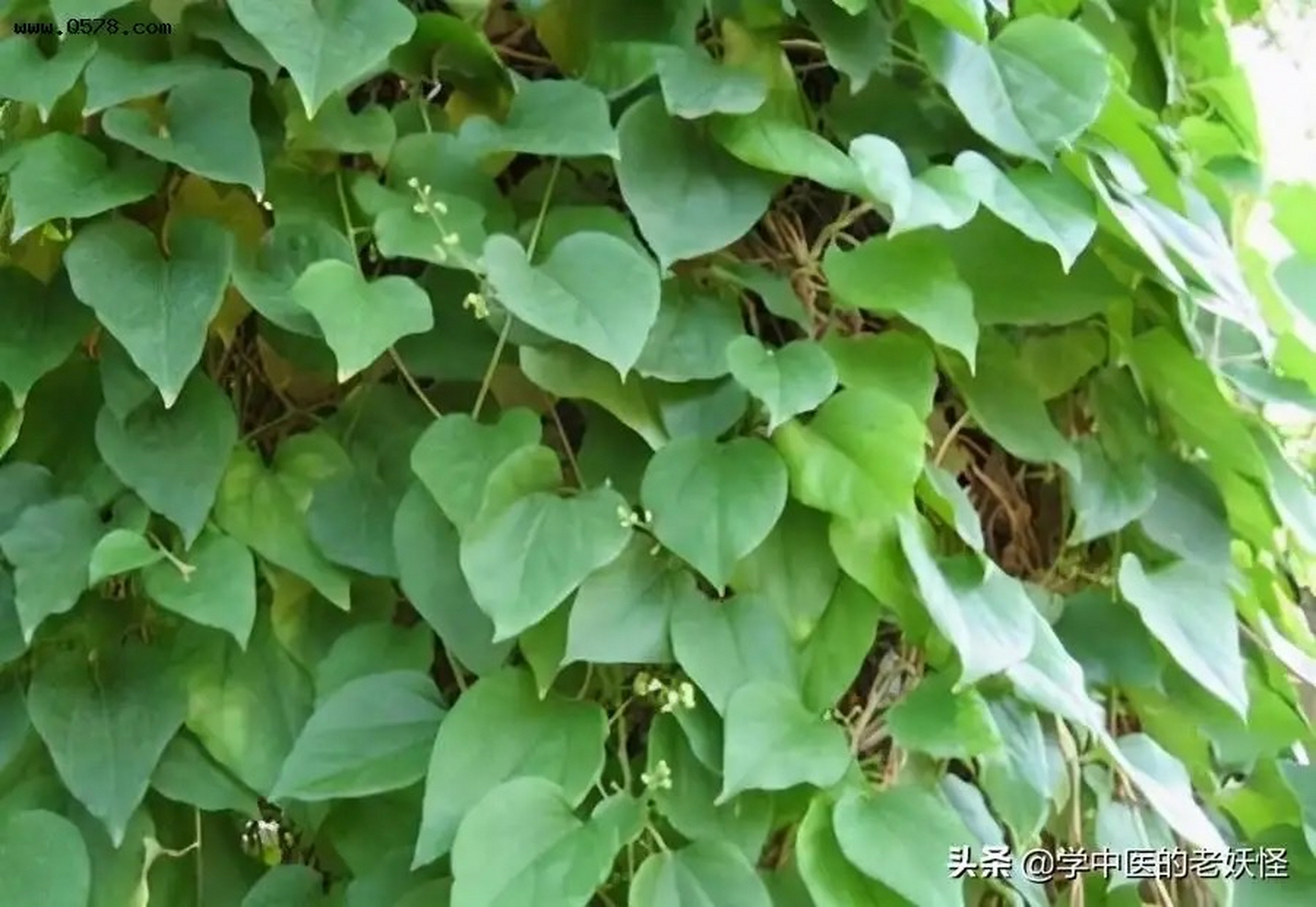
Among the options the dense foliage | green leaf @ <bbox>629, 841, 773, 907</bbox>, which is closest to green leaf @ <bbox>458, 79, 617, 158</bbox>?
the dense foliage

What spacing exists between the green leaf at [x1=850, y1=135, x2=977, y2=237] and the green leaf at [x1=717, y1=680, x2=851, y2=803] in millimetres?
218

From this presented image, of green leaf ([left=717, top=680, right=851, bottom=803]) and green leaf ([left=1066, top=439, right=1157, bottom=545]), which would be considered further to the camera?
green leaf ([left=1066, top=439, right=1157, bottom=545])

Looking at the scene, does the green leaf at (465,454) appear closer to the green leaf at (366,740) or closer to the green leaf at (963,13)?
the green leaf at (366,740)

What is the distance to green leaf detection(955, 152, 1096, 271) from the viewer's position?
0.61 m

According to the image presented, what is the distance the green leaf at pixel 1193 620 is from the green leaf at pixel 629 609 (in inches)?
10.3

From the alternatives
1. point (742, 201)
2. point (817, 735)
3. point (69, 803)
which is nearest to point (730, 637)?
point (817, 735)

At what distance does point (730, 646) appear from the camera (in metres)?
0.59

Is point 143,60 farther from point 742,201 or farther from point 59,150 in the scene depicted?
point 742,201

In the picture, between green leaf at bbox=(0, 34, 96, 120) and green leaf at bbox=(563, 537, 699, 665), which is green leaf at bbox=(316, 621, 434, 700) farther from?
green leaf at bbox=(0, 34, 96, 120)

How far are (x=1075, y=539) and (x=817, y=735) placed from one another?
0.78 feet

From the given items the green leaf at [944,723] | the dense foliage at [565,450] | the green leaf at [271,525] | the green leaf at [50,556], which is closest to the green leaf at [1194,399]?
the dense foliage at [565,450]

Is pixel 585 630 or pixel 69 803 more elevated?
pixel 585 630

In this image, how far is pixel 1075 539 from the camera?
73 cm

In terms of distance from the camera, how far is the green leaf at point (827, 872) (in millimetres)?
575
